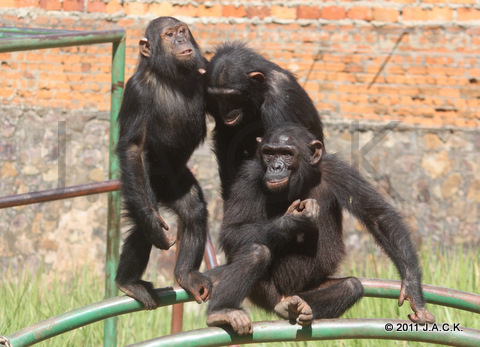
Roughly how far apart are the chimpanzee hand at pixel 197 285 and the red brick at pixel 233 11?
4815 millimetres

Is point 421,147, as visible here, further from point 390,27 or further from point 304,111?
point 304,111

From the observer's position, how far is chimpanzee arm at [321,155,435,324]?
4.09 m

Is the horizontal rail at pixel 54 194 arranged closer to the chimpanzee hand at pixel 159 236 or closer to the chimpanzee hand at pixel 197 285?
the chimpanzee hand at pixel 159 236

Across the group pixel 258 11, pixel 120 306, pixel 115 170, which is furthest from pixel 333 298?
pixel 258 11

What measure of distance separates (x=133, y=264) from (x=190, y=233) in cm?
39

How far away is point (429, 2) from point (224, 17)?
90.1 inches

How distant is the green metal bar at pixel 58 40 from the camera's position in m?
4.27

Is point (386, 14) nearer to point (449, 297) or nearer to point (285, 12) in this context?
point (285, 12)

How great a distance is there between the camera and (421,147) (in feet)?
27.6

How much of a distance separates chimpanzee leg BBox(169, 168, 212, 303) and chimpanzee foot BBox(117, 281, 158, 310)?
0.65 ft

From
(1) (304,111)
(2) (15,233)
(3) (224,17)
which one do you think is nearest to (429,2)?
(3) (224,17)

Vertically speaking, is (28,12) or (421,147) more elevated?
(28,12)

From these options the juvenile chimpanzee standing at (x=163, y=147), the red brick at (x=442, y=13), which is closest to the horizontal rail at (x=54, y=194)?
the juvenile chimpanzee standing at (x=163, y=147)

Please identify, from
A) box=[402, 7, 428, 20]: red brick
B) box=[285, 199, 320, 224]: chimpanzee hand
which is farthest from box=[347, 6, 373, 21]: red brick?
box=[285, 199, 320, 224]: chimpanzee hand
